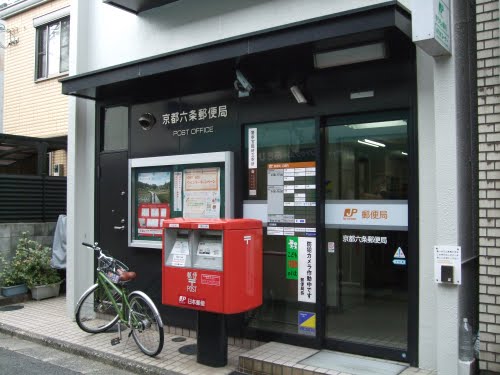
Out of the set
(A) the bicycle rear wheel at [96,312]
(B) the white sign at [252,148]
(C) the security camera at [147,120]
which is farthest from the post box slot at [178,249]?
(C) the security camera at [147,120]

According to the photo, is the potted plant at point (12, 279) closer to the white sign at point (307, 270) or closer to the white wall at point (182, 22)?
the white wall at point (182, 22)

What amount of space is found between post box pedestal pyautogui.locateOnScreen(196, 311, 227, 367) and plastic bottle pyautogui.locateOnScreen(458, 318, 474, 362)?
246 cm

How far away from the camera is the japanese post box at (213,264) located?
5.37 meters

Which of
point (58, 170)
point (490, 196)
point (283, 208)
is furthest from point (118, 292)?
point (58, 170)

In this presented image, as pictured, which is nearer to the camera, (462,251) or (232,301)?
(462,251)

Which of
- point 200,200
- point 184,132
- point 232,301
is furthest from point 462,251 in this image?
point 184,132

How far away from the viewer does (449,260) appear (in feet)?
15.3

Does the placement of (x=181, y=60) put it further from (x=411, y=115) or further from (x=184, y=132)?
(x=411, y=115)

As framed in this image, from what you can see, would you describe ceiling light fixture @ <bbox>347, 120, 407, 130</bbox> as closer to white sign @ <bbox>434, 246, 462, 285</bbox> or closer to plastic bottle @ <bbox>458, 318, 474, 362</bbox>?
white sign @ <bbox>434, 246, 462, 285</bbox>

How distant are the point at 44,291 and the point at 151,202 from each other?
Answer: 367cm

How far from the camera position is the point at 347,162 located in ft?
19.4

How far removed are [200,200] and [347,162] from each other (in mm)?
2150

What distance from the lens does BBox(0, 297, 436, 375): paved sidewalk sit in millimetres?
5348

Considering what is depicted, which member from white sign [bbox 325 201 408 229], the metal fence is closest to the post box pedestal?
white sign [bbox 325 201 408 229]
